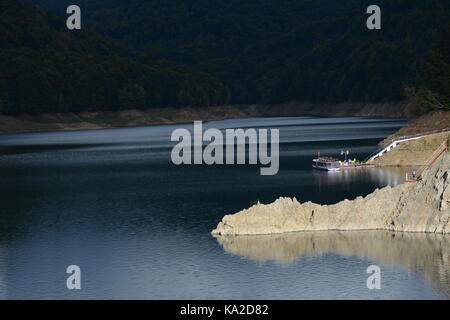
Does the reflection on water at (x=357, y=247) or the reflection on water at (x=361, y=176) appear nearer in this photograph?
the reflection on water at (x=357, y=247)

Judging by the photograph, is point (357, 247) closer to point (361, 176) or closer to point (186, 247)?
point (186, 247)

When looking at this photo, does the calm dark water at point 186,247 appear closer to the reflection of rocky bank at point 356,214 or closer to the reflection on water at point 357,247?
the reflection on water at point 357,247

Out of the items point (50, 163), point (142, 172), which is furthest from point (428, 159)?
point (50, 163)

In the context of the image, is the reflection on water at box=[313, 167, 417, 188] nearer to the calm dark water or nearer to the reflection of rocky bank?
the calm dark water

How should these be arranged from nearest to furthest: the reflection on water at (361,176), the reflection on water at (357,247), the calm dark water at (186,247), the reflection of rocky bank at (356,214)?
1. the calm dark water at (186,247)
2. the reflection on water at (357,247)
3. the reflection of rocky bank at (356,214)
4. the reflection on water at (361,176)

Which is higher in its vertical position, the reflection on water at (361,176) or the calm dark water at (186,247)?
the reflection on water at (361,176)

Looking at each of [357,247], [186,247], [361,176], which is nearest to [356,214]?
[357,247]

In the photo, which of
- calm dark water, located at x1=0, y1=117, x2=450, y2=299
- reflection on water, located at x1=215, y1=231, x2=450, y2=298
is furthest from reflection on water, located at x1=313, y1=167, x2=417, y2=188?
reflection on water, located at x1=215, y1=231, x2=450, y2=298

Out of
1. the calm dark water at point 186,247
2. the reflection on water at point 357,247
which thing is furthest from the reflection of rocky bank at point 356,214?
the calm dark water at point 186,247
